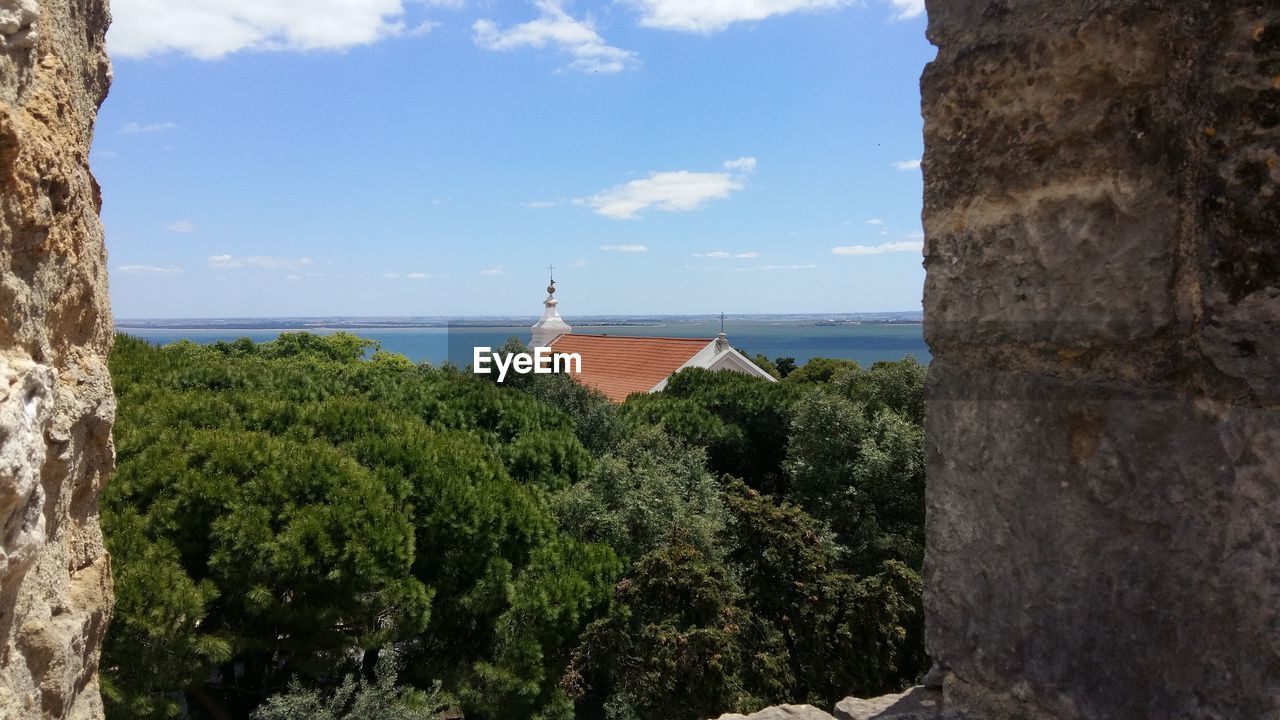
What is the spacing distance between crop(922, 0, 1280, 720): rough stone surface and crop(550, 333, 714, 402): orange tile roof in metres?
25.3

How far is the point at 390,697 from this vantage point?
775 centimetres

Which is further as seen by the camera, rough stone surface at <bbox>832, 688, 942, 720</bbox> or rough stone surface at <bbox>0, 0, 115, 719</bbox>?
rough stone surface at <bbox>832, 688, 942, 720</bbox>

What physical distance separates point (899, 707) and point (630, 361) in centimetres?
2880

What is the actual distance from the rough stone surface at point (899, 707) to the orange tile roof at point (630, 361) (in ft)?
81.1

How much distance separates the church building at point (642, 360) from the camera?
93.3ft

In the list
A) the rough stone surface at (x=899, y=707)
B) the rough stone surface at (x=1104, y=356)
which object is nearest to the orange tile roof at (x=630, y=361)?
the rough stone surface at (x=899, y=707)

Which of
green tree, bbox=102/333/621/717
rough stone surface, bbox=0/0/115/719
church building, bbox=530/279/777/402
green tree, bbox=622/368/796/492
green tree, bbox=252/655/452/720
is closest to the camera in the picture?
rough stone surface, bbox=0/0/115/719

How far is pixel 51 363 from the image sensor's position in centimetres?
173

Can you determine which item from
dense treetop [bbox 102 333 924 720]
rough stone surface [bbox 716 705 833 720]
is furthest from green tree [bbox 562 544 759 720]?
rough stone surface [bbox 716 705 833 720]

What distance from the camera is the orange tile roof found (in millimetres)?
28641

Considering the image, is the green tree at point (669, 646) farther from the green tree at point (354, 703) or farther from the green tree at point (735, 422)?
the green tree at point (735, 422)

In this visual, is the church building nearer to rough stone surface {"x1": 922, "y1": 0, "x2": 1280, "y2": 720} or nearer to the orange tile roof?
the orange tile roof

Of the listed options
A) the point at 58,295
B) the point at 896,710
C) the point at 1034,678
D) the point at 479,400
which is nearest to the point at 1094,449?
the point at 1034,678

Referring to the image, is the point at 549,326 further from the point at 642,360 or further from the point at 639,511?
the point at 639,511
